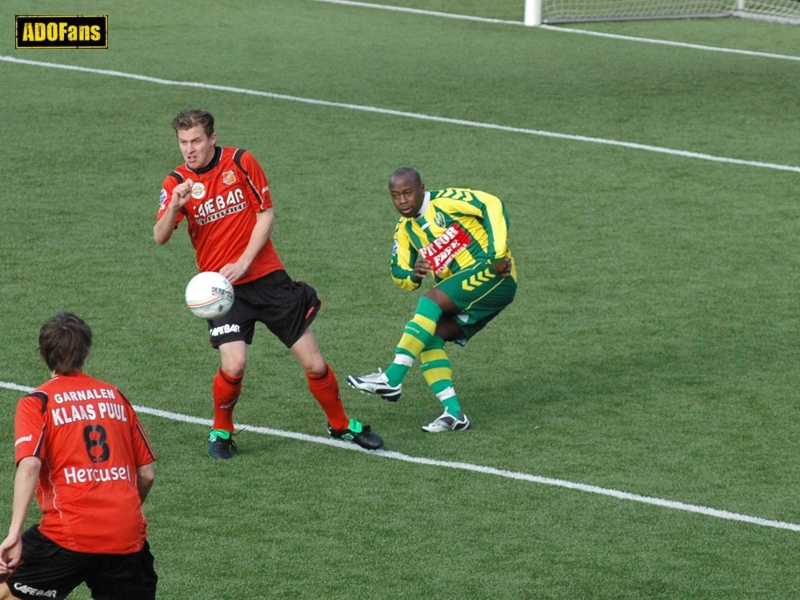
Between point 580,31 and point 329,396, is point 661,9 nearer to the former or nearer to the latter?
point 580,31

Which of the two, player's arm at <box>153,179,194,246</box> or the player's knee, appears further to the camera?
the player's knee

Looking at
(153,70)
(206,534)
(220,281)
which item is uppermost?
(153,70)

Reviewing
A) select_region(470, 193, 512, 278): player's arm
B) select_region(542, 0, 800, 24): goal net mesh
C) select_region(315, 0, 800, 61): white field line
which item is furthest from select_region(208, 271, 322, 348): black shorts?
select_region(542, 0, 800, 24): goal net mesh

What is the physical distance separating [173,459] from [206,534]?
3.41 feet

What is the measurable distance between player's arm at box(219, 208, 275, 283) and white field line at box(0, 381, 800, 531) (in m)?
1.25

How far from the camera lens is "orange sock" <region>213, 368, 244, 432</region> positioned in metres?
7.48

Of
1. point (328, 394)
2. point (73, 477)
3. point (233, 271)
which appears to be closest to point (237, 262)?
point (233, 271)

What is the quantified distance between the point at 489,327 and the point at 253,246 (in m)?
3.15

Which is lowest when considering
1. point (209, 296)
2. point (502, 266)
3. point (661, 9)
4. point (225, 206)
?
point (209, 296)

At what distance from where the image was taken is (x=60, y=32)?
19312 mm

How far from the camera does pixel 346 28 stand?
67.5ft

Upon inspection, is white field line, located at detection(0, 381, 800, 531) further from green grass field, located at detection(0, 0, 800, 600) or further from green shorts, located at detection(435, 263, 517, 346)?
green shorts, located at detection(435, 263, 517, 346)

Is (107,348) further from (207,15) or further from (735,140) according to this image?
(207,15)

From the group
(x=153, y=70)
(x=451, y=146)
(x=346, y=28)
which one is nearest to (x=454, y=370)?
(x=451, y=146)
